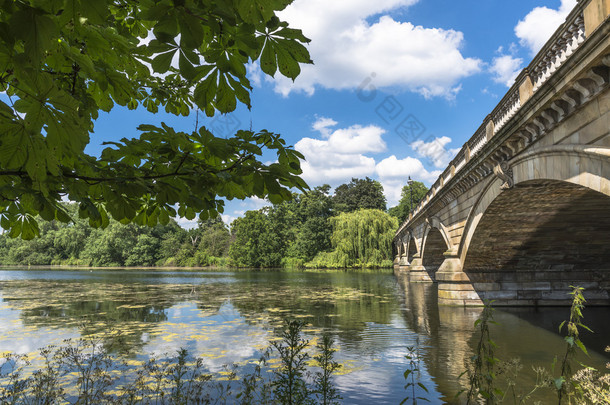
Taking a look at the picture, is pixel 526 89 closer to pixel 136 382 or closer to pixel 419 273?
pixel 136 382

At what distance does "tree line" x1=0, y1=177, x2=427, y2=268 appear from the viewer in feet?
217

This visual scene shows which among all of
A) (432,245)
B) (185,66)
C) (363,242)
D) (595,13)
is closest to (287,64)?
(185,66)

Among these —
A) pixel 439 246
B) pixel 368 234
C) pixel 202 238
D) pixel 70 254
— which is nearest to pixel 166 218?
pixel 439 246

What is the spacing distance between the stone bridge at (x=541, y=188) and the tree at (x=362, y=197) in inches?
2426

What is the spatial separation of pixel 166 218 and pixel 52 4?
5.44 feet

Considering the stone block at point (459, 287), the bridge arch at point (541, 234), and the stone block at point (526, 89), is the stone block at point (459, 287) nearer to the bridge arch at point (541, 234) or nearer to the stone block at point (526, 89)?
the bridge arch at point (541, 234)

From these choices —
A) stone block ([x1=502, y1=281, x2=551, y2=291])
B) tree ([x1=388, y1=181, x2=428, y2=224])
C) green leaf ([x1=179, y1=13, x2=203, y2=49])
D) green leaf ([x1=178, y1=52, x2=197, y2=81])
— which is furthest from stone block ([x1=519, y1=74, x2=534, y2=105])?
tree ([x1=388, y1=181, x2=428, y2=224])

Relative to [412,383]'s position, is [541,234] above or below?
above

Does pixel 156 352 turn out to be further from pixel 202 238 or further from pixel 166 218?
pixel 202 238

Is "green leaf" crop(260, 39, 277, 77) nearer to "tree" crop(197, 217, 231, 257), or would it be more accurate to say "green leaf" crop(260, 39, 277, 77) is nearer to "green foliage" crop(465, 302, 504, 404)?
"green foliage" crop(465, 302, 504, 404)

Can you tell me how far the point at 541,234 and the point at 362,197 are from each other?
235 feet

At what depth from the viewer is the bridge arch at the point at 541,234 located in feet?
27.4

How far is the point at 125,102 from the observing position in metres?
2.26

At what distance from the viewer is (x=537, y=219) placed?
11898 millimetres
